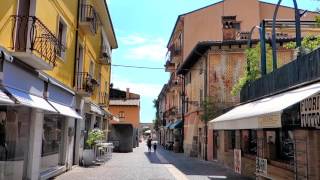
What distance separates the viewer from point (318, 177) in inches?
390

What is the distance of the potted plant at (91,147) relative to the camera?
2213 centimetres

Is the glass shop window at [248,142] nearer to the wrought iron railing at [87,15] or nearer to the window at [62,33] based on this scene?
the window at [62,33]

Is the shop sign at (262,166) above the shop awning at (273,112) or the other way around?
the other way around

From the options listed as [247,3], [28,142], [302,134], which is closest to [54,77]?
[28,142]

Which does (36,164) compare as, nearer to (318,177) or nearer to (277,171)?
(277,171)

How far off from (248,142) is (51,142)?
26.5ft

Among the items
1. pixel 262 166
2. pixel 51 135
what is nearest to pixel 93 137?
pixel 51 135

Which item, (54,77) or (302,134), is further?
(54,77)

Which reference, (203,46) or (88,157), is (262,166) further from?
(203,46)

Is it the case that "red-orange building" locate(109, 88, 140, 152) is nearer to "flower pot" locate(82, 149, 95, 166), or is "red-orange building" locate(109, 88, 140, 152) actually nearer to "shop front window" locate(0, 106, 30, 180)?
"flower pot" locate(82, 149, 95, 166)

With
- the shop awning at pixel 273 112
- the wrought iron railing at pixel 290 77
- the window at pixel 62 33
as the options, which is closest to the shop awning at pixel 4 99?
the shop awning at pixel 273 112

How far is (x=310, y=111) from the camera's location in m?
8.80

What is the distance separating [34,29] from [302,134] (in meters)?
7.41

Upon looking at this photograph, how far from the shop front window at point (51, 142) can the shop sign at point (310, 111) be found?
30.5 feet
